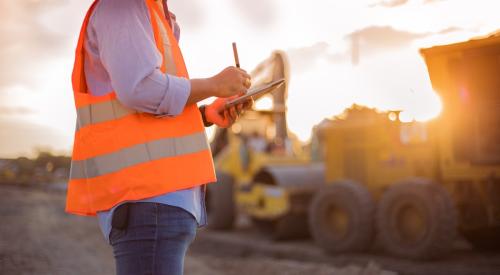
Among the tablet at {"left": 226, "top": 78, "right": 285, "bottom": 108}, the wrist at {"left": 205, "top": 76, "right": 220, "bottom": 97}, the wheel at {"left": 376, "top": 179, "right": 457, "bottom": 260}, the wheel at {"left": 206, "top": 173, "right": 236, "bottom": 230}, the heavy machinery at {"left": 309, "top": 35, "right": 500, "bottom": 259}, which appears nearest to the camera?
the wrist at {"left": 205, "top": 76, "right": 220, "bottom": 97}

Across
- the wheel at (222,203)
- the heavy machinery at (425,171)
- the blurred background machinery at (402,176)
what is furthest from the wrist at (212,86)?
the wheel at (222,203)

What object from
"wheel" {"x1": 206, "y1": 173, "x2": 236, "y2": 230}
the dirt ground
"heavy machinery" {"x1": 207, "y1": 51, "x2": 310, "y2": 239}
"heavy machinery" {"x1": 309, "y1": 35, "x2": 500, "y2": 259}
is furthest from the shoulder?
"wheel" {"x1": 206, "y1": 173, "x2": 236, "y2": 230}

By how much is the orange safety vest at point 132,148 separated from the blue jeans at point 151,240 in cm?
5

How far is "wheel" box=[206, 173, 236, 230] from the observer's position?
502 inches

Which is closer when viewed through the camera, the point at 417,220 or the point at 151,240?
the point at 151,240

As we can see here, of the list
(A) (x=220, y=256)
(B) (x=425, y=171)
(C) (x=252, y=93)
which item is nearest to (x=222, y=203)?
(A) (x=220, y=256)

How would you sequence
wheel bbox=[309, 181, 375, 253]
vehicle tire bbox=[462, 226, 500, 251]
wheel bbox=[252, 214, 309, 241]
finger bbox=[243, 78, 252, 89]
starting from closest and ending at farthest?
finger bbox=[243, 78, 252, 89]
vehicle tire bbox=[462, 226, 500, 251]
wheel bbox=[309, 181, 375, 253]
wheel bbox=[252, 214, 309, 241]

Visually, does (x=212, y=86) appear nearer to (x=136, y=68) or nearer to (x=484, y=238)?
(x=136, y=68)

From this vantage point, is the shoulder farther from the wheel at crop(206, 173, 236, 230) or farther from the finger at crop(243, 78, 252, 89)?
the wheel at crop(206, 173, 236, 230)

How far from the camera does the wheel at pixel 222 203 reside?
502 inches

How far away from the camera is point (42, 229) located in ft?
36.0

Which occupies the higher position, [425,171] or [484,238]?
[425,171]

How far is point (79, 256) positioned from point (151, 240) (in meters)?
6.78

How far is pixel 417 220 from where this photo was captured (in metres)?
7.93
